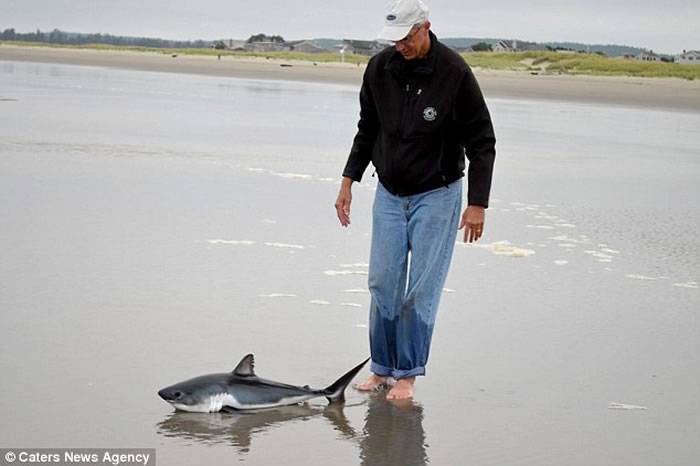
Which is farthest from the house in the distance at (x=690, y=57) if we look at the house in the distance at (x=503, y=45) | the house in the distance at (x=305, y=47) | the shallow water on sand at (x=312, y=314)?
the shallow water on sand at (x=312, y=314)

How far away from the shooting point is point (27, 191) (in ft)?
33.8

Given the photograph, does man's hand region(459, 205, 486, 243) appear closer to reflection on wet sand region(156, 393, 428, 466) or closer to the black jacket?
the black jacket

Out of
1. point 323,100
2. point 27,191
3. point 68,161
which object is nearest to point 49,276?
point 27,191

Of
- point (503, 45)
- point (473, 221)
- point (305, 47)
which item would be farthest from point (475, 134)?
point (305, 47)

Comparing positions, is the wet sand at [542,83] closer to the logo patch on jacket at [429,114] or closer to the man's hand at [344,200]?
the man's hand at [344,200]

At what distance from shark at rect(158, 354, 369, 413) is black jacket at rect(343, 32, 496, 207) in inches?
41.5

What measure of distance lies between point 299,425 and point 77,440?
36.8 inches

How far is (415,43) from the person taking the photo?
539 cm

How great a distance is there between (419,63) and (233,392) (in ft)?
5.39

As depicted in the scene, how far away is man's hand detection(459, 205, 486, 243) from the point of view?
221 inches

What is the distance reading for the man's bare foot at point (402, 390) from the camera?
555 cm

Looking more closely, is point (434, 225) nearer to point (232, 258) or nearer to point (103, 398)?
point (103, 398)

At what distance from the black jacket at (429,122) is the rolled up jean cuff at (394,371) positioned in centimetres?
80

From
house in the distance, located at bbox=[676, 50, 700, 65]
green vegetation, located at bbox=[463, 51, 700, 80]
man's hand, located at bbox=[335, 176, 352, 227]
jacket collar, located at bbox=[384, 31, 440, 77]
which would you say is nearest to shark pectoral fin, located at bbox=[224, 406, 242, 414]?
man's hand, located at bbox=[335, 176, 352, 227]
